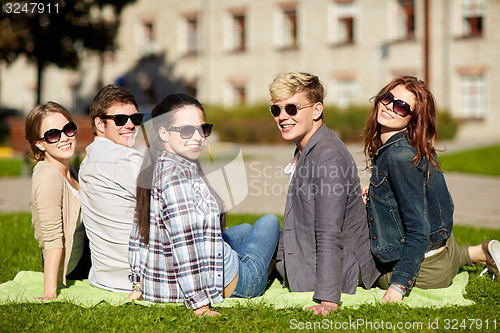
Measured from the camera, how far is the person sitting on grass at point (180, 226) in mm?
3600

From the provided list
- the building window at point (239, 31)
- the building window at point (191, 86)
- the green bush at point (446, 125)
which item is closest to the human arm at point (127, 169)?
the green bush at point (446, 125)

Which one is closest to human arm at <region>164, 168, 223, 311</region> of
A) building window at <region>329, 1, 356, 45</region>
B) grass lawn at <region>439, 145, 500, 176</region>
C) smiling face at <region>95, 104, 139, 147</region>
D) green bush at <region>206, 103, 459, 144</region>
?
smiling face at <region>95, 104, 139, 147</region>

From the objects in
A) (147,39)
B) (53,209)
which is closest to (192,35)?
(147,39)

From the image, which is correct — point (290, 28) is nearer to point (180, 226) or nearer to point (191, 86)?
point (191, 86)

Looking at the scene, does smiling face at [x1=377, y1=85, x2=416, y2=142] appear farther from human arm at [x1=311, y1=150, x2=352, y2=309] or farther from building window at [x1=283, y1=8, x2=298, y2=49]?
building window at [x1=283, y1=8, x2=298, y2=49]

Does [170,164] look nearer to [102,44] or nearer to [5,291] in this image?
[5,291]

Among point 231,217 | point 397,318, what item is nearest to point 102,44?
point 231,217

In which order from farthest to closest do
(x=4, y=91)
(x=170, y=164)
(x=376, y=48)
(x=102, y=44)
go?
(x=4, y=91) < (x=376, y=48) < (x=102, y=44) < (x=170, y=164)

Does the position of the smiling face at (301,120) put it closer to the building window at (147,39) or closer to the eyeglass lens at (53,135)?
the eyeglass lens at (53,135)

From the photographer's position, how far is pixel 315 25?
27516mm

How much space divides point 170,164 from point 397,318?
5.64ft

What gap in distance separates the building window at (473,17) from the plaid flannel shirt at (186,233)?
23.3 m

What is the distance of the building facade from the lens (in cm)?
2434

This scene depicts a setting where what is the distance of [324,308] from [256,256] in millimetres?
669
